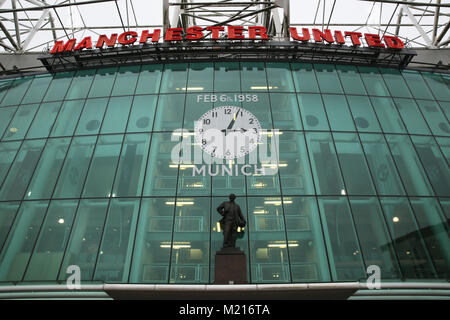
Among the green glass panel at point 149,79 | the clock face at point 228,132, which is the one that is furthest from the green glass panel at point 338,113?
the green glass panel at point 149,79

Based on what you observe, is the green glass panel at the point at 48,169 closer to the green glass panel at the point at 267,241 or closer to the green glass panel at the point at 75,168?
the green glass panel at the point at 75,168

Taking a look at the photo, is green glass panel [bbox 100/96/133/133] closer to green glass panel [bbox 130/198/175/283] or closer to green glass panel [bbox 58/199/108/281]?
green glass panel [bbox 58/199/108/281]

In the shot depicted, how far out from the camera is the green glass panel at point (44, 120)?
19734mm

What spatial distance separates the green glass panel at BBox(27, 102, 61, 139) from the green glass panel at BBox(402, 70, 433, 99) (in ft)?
86.1

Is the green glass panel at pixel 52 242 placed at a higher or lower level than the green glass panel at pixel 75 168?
lower

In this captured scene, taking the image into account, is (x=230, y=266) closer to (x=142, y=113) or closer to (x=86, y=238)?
(x=86, y=238)

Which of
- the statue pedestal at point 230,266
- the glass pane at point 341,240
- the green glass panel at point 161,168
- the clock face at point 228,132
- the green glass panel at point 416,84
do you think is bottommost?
the statue pedestal at point 230,266

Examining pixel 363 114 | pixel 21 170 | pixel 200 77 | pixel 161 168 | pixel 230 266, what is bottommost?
pixel 230 266

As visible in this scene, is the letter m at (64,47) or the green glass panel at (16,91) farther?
the letter m at (64,47)

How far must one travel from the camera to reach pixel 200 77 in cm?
2173

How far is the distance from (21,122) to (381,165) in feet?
80.8

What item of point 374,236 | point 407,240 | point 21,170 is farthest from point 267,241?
point 21,170

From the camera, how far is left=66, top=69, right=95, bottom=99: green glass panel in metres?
21.6

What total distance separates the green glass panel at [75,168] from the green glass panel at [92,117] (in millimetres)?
689
